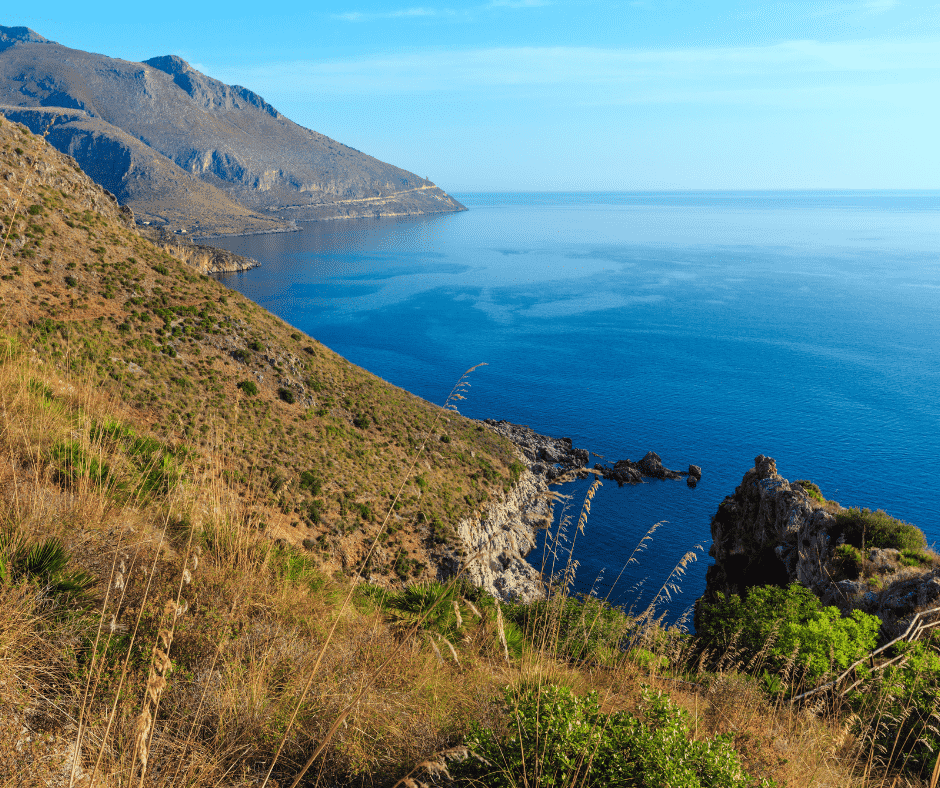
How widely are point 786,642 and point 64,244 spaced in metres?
47.3

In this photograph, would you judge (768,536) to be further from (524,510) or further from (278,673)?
(278,673)

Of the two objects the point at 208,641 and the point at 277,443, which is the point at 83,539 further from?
the point at 277,443

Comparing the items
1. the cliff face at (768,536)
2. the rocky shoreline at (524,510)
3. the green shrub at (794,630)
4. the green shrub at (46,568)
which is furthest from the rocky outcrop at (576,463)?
the green shrub at (46,568)

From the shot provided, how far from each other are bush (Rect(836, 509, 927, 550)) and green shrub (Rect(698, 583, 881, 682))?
11.0m

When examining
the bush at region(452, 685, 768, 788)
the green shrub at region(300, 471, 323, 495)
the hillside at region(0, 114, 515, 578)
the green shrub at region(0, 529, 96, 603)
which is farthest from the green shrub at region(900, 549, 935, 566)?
the green shrub at region(0, 529, 96, 603)

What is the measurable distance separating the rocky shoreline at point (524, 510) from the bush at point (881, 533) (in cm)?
1437

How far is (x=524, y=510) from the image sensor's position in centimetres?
5522

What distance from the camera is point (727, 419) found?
75.8 metres

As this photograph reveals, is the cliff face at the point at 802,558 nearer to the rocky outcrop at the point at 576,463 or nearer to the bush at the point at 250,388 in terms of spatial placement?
the rocky outcrop at the point at 576,463

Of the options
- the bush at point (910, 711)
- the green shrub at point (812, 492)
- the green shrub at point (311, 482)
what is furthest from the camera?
the green shrub at point (812, 492)

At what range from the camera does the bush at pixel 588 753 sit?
349 cm

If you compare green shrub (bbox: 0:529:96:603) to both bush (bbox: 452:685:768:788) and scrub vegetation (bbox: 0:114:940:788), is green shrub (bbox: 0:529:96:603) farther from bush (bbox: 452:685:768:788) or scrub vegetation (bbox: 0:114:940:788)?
bush (bbox: 452:685:768:788)

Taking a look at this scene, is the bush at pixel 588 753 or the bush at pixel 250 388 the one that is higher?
the bush at pixel 588 753

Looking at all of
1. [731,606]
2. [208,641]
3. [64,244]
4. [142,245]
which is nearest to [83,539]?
[208,641]
